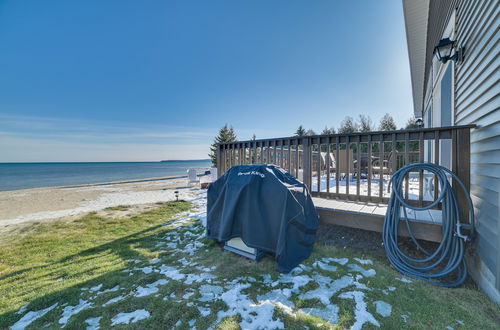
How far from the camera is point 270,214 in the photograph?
2.17 m

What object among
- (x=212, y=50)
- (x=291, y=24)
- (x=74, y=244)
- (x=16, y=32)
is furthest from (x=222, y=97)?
(x=74, y=244)

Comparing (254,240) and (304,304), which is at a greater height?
(254,240)

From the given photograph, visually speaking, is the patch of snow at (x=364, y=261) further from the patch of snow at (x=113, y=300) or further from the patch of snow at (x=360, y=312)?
the patch of snow at (x=113, y=300)

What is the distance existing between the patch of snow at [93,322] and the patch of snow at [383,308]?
2059mm

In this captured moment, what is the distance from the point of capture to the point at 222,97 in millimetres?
13414

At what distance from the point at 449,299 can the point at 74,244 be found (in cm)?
452

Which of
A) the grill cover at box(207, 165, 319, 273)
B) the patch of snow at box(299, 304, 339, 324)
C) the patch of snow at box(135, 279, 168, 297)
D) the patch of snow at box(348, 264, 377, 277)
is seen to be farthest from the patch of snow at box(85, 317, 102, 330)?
A: the patch of snow at box(348, 264, 377, 277)

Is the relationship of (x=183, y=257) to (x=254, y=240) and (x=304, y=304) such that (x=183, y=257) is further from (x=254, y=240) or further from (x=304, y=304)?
(x=304, y=304)

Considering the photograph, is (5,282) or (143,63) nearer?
(5,282)

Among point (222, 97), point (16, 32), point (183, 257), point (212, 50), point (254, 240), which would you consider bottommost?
point (183, 257)

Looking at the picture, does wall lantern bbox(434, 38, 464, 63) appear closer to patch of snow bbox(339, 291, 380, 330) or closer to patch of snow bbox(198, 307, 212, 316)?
patch of snow bbox(339, 291, 380, 330)

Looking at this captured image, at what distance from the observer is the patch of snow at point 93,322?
140 cm

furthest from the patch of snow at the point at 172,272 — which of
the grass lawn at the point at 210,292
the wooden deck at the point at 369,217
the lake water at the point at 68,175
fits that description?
the lake water at the point at 68,175

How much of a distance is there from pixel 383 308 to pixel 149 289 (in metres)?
1.99
